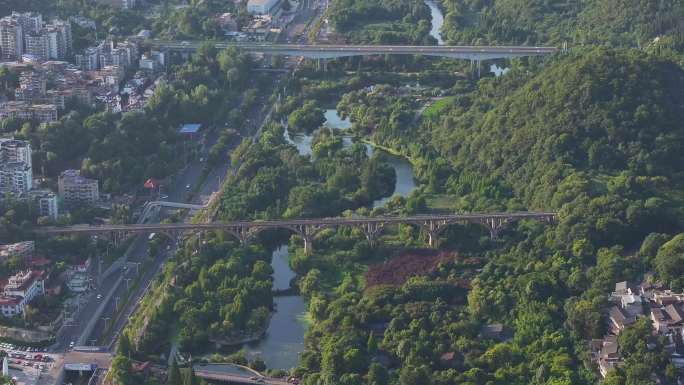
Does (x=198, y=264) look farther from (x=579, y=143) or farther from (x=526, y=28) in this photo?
(x=526, y=28)

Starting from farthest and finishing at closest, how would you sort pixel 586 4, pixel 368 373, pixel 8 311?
1. pixel 586 4
2. pixel 8 311
3. pixel 368 373

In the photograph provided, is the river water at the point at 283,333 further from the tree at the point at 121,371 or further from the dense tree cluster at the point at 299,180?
the dense tree cluster at the point at 299,180

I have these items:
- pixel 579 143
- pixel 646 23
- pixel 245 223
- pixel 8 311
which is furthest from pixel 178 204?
pixel 646 23

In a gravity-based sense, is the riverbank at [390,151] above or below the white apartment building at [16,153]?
below

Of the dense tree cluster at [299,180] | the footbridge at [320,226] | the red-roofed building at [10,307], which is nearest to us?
the red-roofed building at [10,307]

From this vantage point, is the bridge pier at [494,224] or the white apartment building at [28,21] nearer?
the bridge pier at [494,224]

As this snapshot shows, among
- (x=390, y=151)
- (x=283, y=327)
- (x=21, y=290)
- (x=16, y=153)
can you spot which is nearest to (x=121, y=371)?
(x=21, y=290)

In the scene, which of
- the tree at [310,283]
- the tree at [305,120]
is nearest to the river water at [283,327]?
the tree at [310,283]
